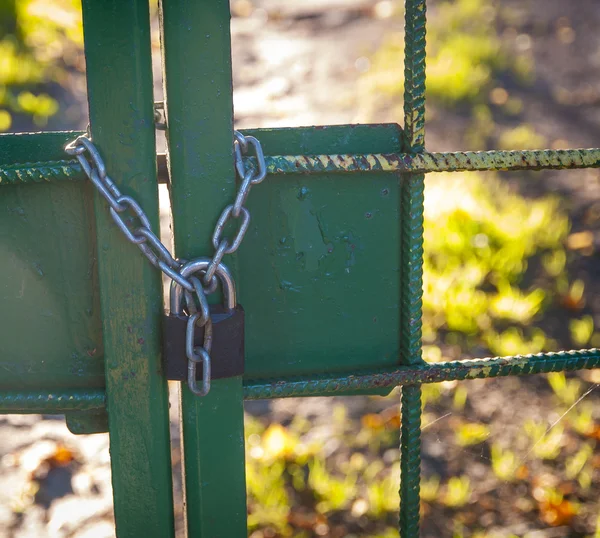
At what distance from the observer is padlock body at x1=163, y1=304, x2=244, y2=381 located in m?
1.12

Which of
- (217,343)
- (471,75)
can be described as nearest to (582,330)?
(217,343)

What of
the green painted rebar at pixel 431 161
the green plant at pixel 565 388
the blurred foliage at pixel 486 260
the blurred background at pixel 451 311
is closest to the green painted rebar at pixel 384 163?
the green painted rebar at pixel 431 161

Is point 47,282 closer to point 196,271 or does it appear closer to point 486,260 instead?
point 196,271

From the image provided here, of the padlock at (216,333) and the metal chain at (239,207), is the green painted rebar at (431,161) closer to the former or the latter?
the metal chain at (239,207)

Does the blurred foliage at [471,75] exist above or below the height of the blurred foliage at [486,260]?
above

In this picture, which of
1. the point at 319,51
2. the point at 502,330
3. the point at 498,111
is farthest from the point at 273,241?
the point at 319,51

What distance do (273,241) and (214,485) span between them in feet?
1.39

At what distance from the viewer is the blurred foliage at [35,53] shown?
454 cm

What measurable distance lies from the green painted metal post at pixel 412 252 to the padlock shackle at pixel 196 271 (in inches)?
13.1

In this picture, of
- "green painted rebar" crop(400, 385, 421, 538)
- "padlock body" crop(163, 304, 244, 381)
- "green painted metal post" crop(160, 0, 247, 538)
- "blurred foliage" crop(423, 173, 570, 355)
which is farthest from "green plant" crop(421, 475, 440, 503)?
"padlock body" crop(163, 304, 244, 381)

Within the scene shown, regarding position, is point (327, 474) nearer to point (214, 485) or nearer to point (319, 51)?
point (214, 485)

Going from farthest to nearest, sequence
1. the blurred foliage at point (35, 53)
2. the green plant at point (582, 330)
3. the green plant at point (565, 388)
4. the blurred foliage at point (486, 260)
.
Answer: the blurred foliage at point (35, 53), the blurred foliage at point (486, 260), the green plant at point (582, 330), the green plant at point (565, 388)

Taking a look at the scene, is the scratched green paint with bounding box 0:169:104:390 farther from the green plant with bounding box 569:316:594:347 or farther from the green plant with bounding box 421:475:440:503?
the green plant with bounding box 569:316:594:347

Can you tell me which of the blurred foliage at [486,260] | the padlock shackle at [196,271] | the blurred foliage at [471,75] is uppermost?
the blurred foliage at [471,75]
